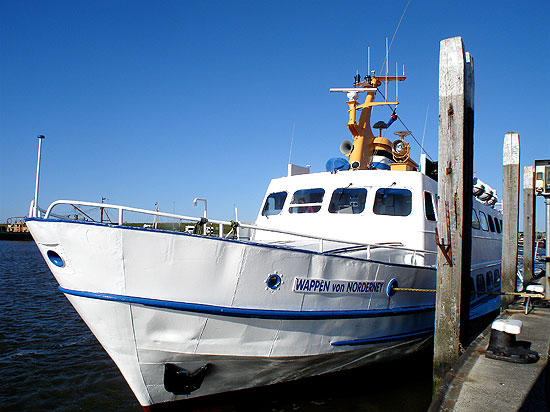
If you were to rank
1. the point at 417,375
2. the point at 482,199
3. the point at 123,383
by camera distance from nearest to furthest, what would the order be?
the point at 123,383
the point at 417,375
the point at 482,199

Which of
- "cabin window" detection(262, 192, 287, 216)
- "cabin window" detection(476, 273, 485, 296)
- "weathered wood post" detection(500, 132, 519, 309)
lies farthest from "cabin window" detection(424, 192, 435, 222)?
"cabin window" detection(476, 273, 485, 296)

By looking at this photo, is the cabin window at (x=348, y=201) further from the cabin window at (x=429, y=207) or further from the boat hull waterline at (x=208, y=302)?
the boat hull waterline at (x=208, y=302)

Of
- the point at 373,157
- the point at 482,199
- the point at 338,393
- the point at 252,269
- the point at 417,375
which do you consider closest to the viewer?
the point at 252,269

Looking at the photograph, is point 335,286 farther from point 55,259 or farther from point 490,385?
point 55,259

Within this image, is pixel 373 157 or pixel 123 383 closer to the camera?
pixel 123 383

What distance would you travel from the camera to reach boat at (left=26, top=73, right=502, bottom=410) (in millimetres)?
4078

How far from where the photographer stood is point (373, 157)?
962 centimetres

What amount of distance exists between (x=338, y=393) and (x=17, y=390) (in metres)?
4.71

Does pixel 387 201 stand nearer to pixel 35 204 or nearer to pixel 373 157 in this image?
pixel 373 157

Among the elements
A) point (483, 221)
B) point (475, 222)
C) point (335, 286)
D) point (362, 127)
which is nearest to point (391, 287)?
point (335, 286)

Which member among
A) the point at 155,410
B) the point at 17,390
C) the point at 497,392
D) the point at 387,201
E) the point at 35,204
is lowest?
the point at 17,390

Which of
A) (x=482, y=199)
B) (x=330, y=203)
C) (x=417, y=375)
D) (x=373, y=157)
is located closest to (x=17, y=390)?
(x=330, y=203)

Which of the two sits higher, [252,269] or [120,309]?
[252,269]

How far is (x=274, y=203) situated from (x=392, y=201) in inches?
92.5
